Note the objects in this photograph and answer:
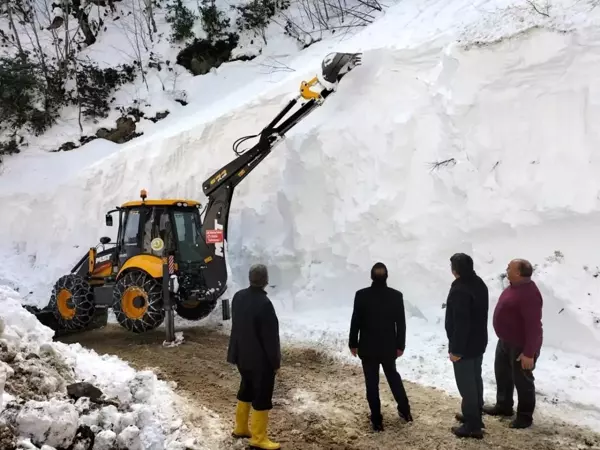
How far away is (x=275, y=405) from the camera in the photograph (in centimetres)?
503

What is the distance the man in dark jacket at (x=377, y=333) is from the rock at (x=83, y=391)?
7.14 ft

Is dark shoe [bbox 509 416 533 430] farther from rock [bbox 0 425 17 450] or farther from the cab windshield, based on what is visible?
the cab windshield

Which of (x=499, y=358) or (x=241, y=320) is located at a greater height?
(x=241, y=320)

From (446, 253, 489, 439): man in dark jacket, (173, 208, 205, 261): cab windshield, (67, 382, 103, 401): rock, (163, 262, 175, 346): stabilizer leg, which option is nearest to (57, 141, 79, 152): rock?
(173, 208, 205, 261): cab windshield

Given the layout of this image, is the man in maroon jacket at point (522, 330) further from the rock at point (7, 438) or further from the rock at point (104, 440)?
the rock at point (7, 438)

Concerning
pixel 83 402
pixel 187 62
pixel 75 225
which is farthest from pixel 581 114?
pixel 187 62

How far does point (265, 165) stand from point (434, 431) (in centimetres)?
707

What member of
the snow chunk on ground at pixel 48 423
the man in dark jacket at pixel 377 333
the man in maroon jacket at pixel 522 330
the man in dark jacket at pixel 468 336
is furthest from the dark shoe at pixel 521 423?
the snow chunk on ground at pixel 48 423

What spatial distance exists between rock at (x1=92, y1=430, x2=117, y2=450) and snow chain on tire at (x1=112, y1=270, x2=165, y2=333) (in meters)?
4.30

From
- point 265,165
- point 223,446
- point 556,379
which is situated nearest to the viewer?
point 223,446

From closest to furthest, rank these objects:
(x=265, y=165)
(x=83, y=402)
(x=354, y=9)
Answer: (x=83, y=402) → (x=265, y=165) → (x=354, y=9)

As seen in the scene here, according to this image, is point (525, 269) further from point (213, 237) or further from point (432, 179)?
point (213, 237)

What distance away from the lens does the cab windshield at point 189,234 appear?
8.32m

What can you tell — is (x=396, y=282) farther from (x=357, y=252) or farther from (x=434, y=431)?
(x=434, y=431)
